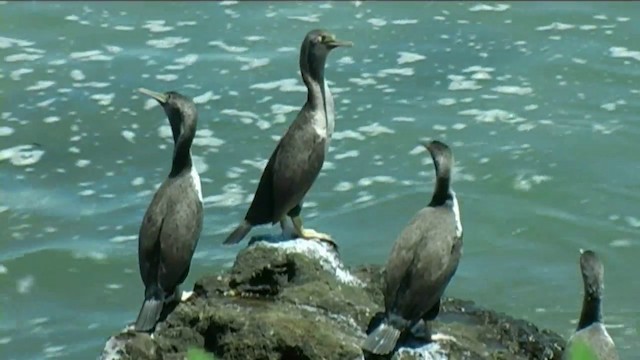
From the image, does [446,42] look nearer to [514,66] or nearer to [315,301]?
[514,66]

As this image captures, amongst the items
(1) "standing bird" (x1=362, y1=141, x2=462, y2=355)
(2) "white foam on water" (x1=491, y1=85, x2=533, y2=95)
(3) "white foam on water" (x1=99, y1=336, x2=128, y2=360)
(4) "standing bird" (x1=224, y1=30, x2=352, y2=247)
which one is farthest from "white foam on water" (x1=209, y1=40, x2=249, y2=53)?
(3) "white foam on water" (x1=99, y1=336, x2=128, y2=360)

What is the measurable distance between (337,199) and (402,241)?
5309 mm

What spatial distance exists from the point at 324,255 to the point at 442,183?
85 cm

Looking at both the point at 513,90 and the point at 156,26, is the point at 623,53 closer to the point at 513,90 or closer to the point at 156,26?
the point at 513,90

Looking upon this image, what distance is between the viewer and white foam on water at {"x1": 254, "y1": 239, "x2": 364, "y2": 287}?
302 inches

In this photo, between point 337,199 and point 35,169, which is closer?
point 337,199

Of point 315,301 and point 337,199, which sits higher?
point 315,301

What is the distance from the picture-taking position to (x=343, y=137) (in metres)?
13.5

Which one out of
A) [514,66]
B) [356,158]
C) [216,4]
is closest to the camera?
[356,158]

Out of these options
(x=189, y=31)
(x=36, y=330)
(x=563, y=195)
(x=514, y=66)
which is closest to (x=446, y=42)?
(x=514, y=66)

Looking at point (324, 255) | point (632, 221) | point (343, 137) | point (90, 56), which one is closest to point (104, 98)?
point (90, 56)

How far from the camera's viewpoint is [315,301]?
7.24m

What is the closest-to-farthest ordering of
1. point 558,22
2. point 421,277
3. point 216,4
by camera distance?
1. point 421,277
2. point 558,22
3. point 216,4

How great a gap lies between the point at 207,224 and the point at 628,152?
403 cm
